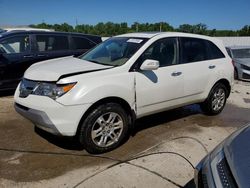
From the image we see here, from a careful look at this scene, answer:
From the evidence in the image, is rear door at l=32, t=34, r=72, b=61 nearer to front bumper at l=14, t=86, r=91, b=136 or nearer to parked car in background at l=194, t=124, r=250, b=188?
front bumper at l=14, t=86, r=91, b=136

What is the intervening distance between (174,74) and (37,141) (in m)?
2.46

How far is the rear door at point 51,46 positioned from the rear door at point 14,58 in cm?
24

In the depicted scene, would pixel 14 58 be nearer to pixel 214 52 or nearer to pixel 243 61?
pixel 214 52

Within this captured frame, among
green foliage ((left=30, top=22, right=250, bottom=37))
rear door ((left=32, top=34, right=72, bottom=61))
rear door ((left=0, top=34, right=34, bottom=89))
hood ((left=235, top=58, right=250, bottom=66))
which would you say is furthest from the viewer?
green foliage ((left=30, top=22, right=250, bottom=37))

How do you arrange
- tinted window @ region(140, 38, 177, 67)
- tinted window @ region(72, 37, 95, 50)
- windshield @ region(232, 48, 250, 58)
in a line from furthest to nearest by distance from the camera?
windshield @ region(232, 48, 250, 58) < tinted window @ region(72, 37, 95, 50) < tinted window @ region(140, 38, 177, 67)

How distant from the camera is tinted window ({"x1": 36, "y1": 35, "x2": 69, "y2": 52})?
795 centimetres

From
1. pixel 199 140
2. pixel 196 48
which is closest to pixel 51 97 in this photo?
pixel 199 140

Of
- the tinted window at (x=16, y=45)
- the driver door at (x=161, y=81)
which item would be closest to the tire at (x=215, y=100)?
the driver door at (x=161, y=81)

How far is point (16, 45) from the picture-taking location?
762 centimetres

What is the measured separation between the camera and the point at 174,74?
5.10m

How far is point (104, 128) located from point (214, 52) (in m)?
3.03

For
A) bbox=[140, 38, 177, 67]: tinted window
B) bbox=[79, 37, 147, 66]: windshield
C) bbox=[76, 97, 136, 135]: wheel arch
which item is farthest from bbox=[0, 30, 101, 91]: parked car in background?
bbox=[76, 97, 136, 135]: wheel arch

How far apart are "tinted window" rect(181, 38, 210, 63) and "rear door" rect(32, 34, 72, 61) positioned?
3.93m

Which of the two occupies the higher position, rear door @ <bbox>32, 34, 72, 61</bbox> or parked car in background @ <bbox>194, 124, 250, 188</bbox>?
rear door @ <bbox>32, 34, 72, 61</bbox>
